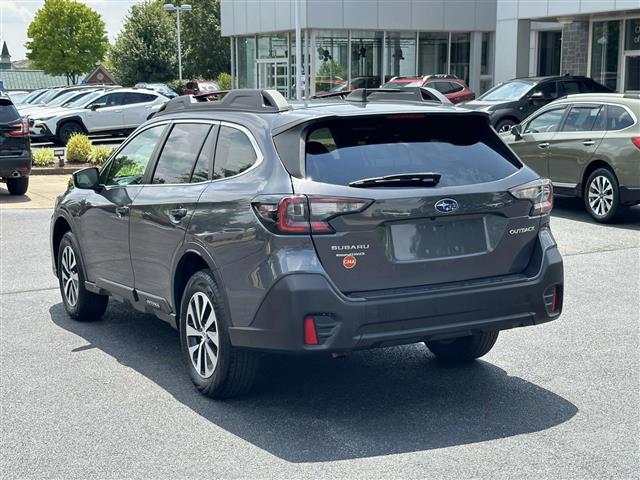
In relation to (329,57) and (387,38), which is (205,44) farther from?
(387,38)

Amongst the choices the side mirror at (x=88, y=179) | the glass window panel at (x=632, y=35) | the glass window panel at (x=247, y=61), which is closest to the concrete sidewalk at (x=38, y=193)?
the side mirror at (x=88, y=179)

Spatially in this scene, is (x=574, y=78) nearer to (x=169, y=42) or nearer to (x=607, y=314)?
(x=607, y=314)

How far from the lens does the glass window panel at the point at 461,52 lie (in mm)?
40406

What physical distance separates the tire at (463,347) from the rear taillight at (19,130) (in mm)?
11284

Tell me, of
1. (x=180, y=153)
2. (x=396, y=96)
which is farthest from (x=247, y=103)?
(x=396, y=96)

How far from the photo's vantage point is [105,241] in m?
7.05

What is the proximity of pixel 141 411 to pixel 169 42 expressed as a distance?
65.3m

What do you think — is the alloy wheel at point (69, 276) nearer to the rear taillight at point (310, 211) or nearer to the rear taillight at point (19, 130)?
the rear taillight at point (310, 211)

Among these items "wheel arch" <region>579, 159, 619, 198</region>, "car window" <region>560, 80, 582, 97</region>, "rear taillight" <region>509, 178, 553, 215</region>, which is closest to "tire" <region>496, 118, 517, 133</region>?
"car window" <region>560, 80, 582, 97</region>

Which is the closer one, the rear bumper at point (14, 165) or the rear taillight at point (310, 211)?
the rear taillight at point (310, 211)

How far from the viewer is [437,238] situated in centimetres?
525

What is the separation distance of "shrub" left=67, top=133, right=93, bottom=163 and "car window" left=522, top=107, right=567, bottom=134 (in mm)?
10621

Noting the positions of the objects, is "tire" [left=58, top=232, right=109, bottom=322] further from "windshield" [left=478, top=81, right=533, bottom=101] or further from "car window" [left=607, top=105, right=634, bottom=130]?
"windshield" [left=478, top=81, right=533, bottom=101]

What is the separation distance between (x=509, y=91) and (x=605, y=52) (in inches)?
281
